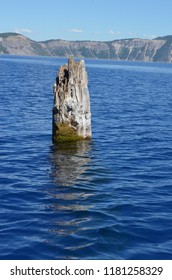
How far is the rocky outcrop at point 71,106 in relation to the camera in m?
27.6

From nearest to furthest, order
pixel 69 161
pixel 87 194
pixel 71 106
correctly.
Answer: pixel 87 194
pixel 69 161
pixel 71 106

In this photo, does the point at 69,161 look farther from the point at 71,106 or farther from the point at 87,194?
the point at 87,194

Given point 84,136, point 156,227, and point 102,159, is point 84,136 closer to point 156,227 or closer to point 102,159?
point 102,159

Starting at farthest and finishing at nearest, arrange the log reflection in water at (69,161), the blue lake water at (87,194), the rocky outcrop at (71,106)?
the rocky outcrop at (71,106), the log reflection in water at (69,161), the blue lake water at (87,194)

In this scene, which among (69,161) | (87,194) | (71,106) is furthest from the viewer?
(71,106)

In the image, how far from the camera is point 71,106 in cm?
2753

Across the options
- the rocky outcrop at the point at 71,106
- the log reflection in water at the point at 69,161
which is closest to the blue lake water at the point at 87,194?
the log reflection in water at the point at 69,161

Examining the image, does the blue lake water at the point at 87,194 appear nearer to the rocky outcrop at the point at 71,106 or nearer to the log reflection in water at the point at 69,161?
the log reflection in water at the point at 69,161

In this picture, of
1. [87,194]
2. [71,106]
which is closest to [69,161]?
[71,106]

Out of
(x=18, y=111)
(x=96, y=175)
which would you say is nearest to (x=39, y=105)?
(x=18, y=111)

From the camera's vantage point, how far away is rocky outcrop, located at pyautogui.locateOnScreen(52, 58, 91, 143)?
27594 millimetres

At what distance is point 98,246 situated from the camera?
1355cm
